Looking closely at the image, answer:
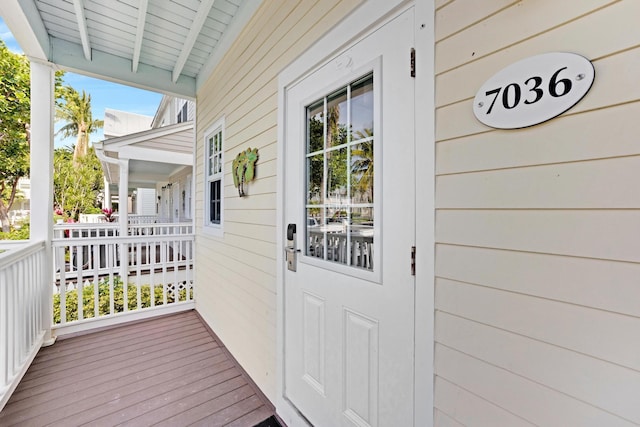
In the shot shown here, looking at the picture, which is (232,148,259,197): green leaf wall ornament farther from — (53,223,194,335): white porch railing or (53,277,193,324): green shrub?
(53,277,193,324): green shrub

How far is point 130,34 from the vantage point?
2.84 m

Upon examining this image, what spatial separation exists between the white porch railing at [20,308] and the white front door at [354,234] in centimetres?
198

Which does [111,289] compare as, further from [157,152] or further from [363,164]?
[363,164]

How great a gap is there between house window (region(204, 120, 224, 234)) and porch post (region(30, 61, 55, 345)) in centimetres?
148

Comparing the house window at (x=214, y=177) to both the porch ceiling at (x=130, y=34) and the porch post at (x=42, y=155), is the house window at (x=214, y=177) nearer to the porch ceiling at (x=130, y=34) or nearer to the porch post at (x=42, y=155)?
the porch ceiling at (x=130, y=34)

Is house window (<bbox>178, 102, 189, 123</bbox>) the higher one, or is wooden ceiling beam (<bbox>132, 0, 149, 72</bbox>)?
house window (<bbox>178, 102, 189, 123</bbox>)

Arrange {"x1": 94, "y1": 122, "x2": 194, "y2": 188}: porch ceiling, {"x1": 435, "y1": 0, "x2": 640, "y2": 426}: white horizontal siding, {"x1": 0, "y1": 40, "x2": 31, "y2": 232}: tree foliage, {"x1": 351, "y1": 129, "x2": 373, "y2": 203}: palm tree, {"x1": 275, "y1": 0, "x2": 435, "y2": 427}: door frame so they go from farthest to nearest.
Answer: {"x1": 0, "y1": 40, "x2": 31, "y2": 232}: tree foliage → {"x1": 94, "y1": 122, "x2": 194, "y2": 188}: porch ceiling → {"x1": 351, "y1": 129, "x2": 373, "y2": 203}: palm tree → {"x1": 275, "y1": 0, "x2": 435, "y2": 427}: door frame → {"x1": 435, "y1": 0, "x2": 640, "y2": 426}: white horizontal siding

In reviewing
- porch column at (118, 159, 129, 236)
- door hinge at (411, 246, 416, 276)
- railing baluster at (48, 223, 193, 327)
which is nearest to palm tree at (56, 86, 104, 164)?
porch column at (118, 159, 129, 236)

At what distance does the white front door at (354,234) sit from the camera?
116cm

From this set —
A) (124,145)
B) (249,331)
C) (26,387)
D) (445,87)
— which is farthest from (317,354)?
(124,145)

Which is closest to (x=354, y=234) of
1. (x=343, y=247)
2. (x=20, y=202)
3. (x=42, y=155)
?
(x=343, y=247)

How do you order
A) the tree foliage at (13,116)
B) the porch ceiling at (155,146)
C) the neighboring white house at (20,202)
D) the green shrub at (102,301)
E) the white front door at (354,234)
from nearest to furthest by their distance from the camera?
1. the white front door at (354,234)
2. the green shrub at (102,301)
3. the porch ceiling at (155,146)
4. the tree foliage at (13,116)
5. the neighboring white house at (20,202)

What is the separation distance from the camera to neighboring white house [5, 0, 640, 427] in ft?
2.27

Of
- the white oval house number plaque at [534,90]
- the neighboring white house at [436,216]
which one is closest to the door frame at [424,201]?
the neighboring white house at [436,216]
